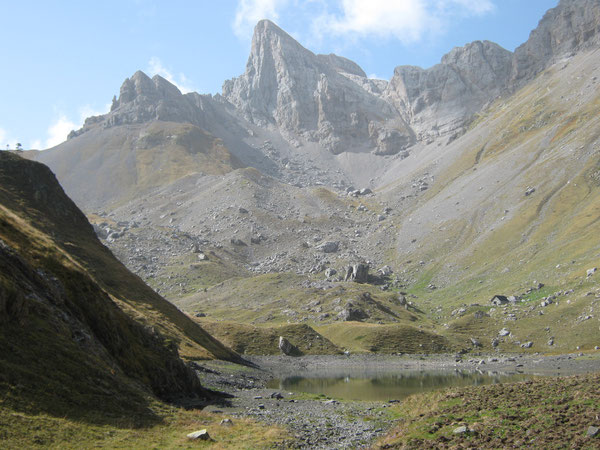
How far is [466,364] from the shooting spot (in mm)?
103500

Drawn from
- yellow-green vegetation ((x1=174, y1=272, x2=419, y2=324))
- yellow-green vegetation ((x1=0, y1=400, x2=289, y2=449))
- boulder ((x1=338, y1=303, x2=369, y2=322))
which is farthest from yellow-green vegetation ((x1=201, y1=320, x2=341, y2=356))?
yellow-green vegetation ((x1=0, y1=400, x2=289, y2=449))

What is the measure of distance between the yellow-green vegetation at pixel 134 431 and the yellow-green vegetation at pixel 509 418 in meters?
10.2

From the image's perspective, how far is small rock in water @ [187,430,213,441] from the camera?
31422mm

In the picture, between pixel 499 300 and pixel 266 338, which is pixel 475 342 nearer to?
pixel 499 300

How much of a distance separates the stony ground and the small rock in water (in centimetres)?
562

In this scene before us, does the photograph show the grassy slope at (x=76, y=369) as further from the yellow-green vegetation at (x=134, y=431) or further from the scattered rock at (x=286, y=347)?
the scattered rock at (x=286, y=347)

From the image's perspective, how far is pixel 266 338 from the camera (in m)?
123

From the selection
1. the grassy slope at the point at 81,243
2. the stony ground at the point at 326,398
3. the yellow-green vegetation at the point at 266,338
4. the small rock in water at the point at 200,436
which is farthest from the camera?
the yellow-green vegetation at the point at 266,338

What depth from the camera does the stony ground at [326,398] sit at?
3818 cm

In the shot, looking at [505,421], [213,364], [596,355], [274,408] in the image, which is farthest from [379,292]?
[505,421]

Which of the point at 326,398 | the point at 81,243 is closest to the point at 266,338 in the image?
the point at 81,243

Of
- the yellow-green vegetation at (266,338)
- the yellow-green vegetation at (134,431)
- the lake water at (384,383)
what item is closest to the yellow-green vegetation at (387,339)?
the yellow-green vegetation at (266,338)

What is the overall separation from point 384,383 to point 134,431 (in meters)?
57.2

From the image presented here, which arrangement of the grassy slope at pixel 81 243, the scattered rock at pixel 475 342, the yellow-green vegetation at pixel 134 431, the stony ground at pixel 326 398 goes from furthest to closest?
the scattered rock at pixel 475 342
the grassy slope at pixel 81 243
the stony ground at pixel 326 398
the yellow-green vegetation at pixel 134 431
